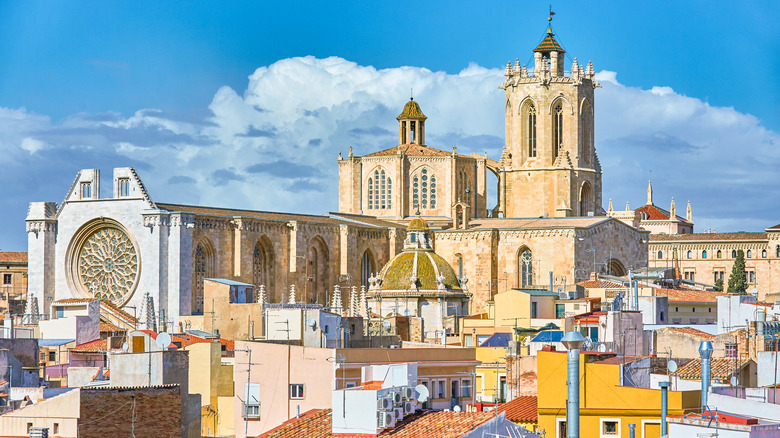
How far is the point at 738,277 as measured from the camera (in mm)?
135125

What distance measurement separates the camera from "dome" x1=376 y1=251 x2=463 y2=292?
7419 cm

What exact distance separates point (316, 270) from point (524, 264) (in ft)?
39.4

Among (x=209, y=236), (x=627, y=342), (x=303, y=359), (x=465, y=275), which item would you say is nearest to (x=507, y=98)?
(x=465, y=275)

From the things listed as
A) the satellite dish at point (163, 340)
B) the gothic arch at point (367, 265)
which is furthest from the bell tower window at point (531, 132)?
the satellite dish at point (163, 340)

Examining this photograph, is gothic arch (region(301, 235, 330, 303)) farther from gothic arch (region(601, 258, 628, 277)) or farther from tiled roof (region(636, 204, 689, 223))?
→ tiled roof (region(636, 204, 689, 223))

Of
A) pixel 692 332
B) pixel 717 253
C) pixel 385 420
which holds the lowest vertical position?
pixel 385 420

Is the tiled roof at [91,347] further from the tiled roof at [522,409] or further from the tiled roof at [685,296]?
the tiled roof at [685,296]

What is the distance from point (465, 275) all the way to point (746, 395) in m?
69.7

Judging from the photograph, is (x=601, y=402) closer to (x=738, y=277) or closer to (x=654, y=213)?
(x=738, y=277)

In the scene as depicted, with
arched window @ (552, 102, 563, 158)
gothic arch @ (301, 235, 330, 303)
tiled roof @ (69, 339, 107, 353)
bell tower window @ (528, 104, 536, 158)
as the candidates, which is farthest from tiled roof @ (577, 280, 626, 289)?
→ tiled roof @ (69, 339, 107, 353)

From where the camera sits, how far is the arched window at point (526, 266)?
333ft

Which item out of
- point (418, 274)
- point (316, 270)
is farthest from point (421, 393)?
point (316, 270)

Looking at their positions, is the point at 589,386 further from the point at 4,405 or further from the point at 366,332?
the point at 366,332

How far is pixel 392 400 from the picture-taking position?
31.3m
